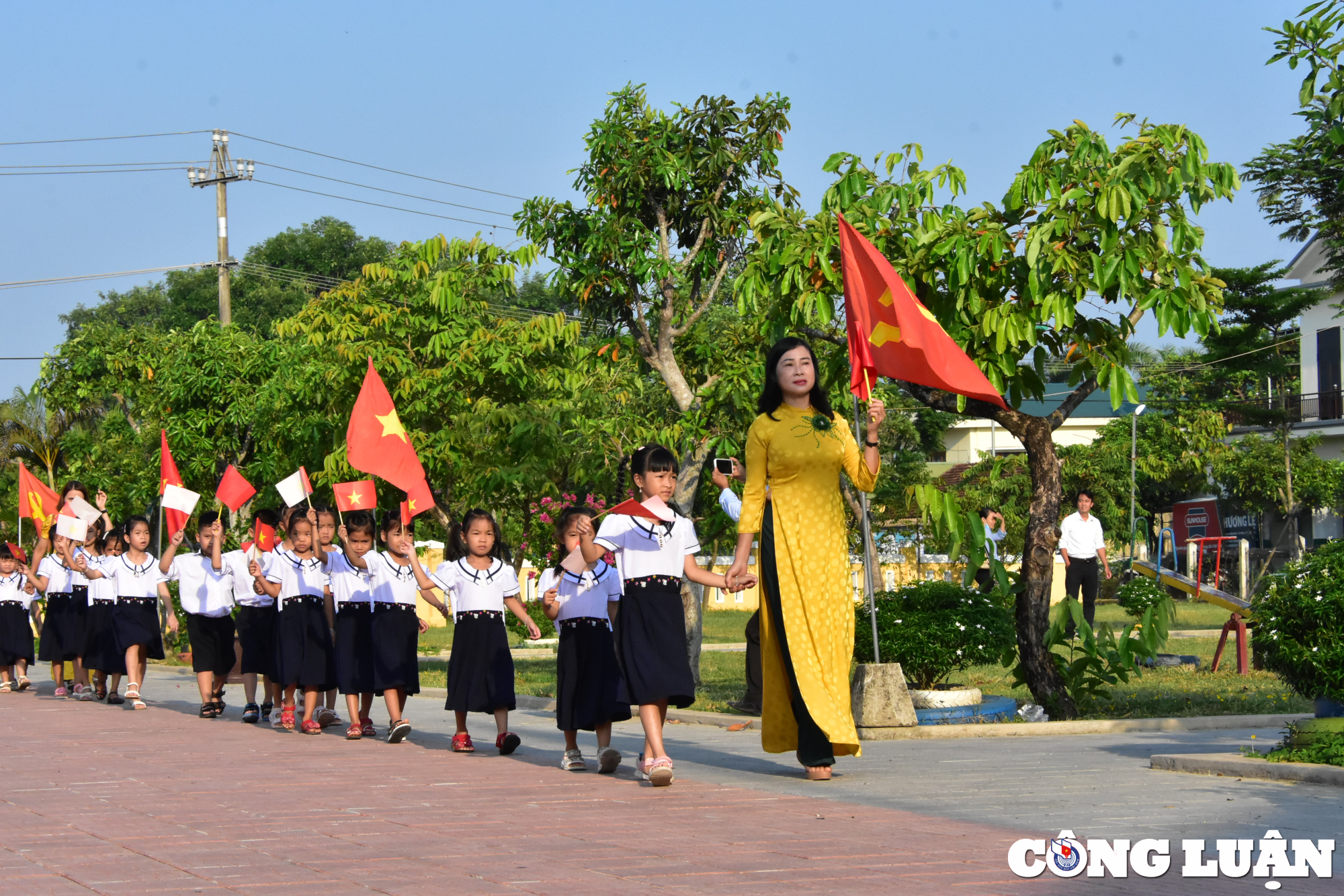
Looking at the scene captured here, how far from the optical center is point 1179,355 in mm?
45719

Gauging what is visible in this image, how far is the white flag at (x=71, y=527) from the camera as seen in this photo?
50.0 ft

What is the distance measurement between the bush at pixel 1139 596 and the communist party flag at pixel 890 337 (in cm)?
287

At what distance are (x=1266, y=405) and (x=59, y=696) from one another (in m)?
33.4

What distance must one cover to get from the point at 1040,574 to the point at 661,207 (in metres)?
4.81

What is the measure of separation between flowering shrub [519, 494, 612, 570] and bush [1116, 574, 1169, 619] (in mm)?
7342

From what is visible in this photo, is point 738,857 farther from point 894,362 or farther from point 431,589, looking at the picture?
point 431,589

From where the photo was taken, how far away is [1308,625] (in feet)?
26.3

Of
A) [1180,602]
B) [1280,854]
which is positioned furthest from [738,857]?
[1180,602]

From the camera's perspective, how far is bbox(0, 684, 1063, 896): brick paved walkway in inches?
214

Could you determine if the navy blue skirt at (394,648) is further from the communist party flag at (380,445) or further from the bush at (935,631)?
the bush at (935,631)

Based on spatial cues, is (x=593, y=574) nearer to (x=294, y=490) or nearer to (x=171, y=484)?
(x=294, y=490)

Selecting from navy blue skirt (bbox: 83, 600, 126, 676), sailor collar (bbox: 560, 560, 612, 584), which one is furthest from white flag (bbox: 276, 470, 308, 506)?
sailor collar (bbox: 560, 560, 612, 584)

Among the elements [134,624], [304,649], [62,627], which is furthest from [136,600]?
[304,649]

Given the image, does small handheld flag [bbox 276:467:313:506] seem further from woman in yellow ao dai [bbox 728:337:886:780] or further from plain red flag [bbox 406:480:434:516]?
woman in yellow ao dai [bbox 728:337:886:780]
